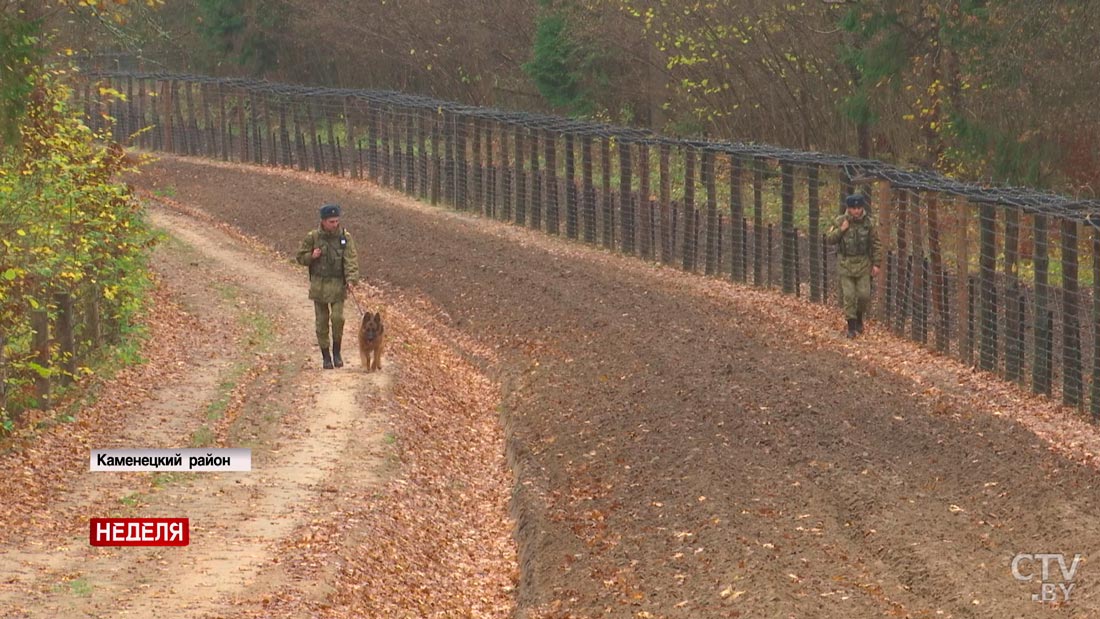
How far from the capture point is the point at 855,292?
2256cm

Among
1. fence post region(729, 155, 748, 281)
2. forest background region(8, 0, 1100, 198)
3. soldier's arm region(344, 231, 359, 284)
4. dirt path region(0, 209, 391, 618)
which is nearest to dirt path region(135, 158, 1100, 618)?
dirt path region(0, 209, 391, 618)

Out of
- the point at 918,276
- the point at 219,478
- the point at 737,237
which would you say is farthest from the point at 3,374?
the point at 737,237

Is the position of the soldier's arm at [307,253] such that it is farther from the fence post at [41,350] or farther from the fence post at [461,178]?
the fence post at [461,178]

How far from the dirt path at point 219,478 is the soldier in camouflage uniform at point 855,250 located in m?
6.35

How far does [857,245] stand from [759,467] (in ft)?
26.4

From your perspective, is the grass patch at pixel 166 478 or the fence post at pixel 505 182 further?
the fence post at pixel 505 182

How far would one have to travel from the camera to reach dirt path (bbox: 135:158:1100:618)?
11938 millimetres

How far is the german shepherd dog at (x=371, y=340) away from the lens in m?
19.8

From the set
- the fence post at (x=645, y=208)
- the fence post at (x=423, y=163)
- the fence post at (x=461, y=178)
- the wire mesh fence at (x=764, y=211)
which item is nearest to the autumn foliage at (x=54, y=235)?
the wire mesh fence at (x=764, y=211)

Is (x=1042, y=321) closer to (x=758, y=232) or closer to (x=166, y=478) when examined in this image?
(x=758, y=232)

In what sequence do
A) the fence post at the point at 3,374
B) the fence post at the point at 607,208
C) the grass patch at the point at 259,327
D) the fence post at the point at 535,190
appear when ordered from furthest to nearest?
the fence post at the point at 535,190
the fence post at the point at 607,208
the grass patch at the point at 259,327
the fence post at the point at 3,374

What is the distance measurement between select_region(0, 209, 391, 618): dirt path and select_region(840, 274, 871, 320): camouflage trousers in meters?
6.36

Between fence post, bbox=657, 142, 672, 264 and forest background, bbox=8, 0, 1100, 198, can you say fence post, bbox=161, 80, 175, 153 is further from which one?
fence post, bbox=657, 142, 672, 264

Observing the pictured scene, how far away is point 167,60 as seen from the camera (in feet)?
231
